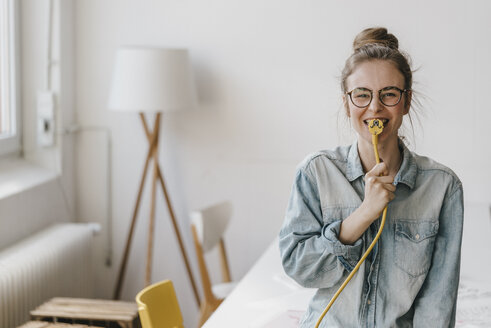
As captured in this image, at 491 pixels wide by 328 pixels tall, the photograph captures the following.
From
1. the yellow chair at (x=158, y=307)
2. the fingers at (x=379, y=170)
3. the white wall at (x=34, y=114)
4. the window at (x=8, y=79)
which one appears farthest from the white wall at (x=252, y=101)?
the fingers at (x=379, y=170)

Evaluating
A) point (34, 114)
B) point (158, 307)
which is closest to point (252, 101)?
point (34, 114)

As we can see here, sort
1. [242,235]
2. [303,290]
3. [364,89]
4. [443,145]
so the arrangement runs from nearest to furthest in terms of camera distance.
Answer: [364,89]
[303,290]
[443,145]
[242,235]

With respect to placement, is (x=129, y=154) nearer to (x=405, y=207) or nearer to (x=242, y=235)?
(x=242, y=235)

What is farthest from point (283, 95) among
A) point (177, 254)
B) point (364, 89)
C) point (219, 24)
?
point (364, 89)

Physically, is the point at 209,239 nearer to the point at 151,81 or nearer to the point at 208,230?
the point at 208,230

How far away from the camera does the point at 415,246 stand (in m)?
1.34

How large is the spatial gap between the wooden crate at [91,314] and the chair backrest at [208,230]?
365mm

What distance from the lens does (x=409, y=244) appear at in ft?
4.42

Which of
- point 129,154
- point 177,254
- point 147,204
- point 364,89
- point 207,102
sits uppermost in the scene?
point 364,89

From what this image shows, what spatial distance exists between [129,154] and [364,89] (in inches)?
95.2

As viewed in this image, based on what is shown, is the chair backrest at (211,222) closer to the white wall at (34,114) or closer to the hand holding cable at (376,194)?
the white wall at (34,114)

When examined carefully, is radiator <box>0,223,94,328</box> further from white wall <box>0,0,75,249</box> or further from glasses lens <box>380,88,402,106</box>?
glasses lens <box>380,88,402,106</box>

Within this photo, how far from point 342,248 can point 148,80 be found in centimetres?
198

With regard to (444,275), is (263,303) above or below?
below
